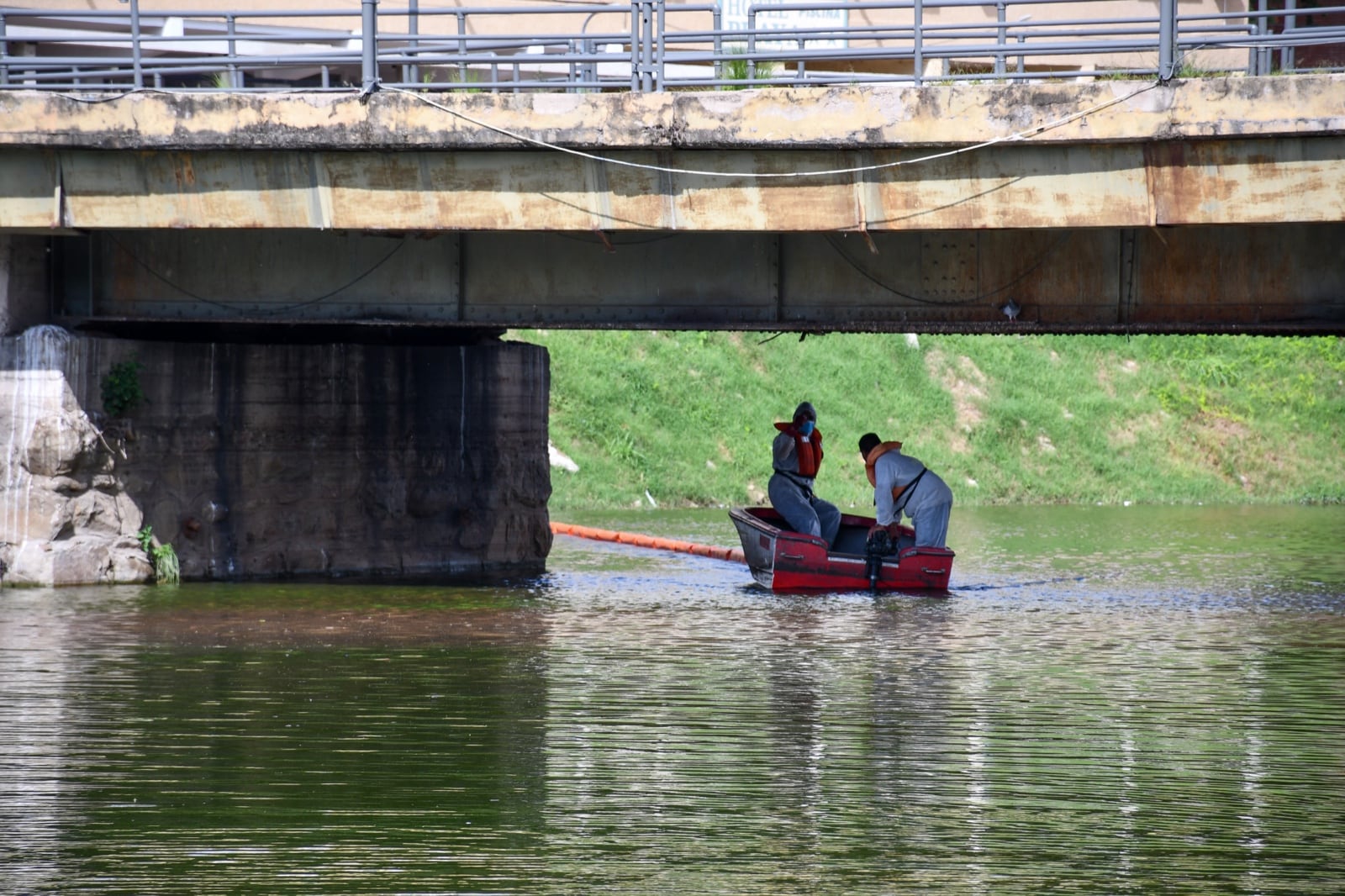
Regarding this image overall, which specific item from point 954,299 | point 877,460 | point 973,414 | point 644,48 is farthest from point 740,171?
point 973,414

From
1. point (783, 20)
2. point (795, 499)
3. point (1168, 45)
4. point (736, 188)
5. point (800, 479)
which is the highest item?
point (783, 20)

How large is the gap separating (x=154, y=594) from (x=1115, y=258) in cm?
1132

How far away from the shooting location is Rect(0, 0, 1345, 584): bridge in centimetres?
1739

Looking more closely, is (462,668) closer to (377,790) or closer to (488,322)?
(377,790)

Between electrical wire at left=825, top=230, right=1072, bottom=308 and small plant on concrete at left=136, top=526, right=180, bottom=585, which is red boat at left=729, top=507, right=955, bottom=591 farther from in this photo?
small plant on concrete at left=136, top=526, right=180, bottom=585

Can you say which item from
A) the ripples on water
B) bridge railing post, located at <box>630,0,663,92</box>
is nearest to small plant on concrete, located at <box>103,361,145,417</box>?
the ripples on water

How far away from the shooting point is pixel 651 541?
29.1m

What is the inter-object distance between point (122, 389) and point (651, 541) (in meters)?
10.5

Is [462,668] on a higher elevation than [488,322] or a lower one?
lower

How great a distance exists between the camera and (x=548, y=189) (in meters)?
18.6

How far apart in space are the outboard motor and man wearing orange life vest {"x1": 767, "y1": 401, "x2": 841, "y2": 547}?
1518 millimetres

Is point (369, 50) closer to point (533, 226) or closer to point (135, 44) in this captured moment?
point (533, 226)

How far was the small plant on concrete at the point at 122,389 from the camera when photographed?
68.2 feet

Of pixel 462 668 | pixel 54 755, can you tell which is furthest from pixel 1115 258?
pixel 54 755
